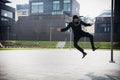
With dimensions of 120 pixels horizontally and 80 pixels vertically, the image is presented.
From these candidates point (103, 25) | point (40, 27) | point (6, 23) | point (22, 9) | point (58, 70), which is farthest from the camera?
point (22, 9)

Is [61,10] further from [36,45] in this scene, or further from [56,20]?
[36,45]

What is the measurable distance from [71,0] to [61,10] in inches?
227

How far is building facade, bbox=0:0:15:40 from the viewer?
250ft

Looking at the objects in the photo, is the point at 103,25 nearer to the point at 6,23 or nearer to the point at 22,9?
the point at 6,23

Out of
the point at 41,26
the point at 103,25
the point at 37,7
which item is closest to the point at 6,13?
the point at 41,26

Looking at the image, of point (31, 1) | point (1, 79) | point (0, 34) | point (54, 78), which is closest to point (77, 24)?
point (54, 78)

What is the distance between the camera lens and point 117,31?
70625mm

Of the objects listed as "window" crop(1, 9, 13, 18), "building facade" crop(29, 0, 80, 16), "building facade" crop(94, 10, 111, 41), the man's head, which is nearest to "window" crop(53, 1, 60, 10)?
"building facade" crop(29, 0, 80, 16)

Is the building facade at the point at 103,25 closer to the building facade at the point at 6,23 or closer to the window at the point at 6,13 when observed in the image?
the building facade at the point at 6,23

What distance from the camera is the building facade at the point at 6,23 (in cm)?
7619

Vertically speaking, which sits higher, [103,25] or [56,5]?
[56,5]

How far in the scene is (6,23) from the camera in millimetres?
77938

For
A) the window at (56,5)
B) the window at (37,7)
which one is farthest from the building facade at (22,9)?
the window at (56,5)

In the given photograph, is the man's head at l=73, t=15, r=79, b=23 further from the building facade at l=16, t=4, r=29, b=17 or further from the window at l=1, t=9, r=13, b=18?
the building facade at l=16, t=4, r=29, b=17
